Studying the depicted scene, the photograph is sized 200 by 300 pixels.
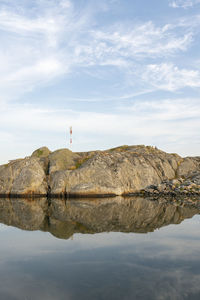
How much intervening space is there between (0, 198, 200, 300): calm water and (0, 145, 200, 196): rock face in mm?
26442

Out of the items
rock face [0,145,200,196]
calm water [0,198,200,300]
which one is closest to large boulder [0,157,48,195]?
rock face [0,145,200,196]

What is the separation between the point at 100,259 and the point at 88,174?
36.4 metres

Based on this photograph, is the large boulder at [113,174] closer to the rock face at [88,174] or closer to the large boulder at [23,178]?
the rock face at [88,174]

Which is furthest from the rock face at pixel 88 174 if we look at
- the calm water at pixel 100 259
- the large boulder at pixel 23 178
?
the calm water at pixel 100 259

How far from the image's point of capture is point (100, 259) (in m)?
11.9

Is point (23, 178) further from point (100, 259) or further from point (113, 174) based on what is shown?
point (100, 259)

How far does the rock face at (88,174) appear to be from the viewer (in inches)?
1858

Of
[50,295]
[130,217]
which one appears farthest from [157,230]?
[50,295]

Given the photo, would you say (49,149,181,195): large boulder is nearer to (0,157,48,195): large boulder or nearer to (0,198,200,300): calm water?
(0,157,48,195): large boulder

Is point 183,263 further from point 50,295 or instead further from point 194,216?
point 194,216

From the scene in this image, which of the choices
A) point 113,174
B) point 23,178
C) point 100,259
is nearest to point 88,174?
point 113,174

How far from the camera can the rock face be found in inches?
1858

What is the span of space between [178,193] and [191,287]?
40.2m

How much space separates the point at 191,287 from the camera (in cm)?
872
